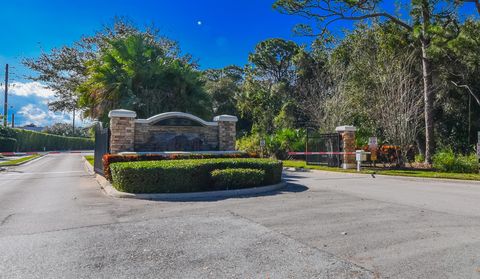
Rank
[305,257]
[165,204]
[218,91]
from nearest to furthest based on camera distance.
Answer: [305,257] < [165,204] < [218,91]

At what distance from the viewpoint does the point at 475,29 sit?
1767 cm

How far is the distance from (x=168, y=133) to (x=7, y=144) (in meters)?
31.0

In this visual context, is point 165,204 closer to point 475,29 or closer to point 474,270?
point 474,270

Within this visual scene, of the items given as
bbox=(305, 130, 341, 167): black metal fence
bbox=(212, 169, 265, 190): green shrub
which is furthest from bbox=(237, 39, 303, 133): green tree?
bbox=(212, 169, 265, 190): green shrub

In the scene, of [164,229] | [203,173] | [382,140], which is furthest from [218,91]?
[164,229]

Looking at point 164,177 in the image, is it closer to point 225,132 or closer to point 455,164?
point 225,132

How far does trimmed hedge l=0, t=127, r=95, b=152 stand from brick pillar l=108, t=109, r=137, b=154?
99.6 feet

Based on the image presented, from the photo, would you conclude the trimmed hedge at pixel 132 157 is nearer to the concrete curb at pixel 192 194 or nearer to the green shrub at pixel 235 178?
the concrete curb at pixel 192 194

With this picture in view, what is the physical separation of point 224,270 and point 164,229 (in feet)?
6.70

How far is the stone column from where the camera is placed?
56.3ft

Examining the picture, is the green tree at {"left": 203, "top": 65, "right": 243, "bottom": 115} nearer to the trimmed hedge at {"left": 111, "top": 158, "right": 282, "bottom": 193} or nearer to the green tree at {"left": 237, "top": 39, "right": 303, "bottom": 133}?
the green tree at {"left": 237, "top": 39, "right": 303, "bottom": 133}

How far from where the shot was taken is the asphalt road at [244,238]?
157 inches

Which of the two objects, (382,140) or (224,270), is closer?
(224,270)

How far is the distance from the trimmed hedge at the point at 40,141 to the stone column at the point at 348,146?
1396 inches
